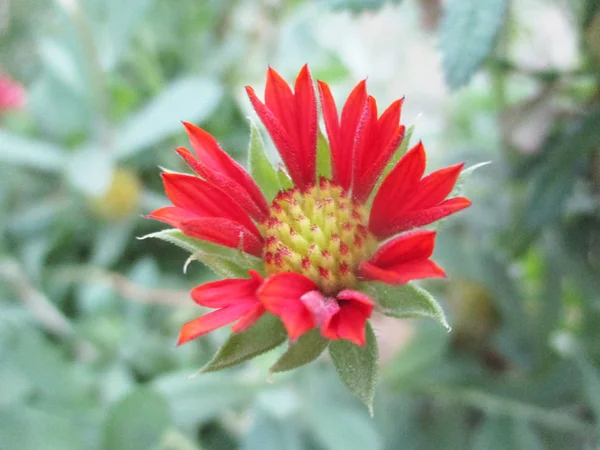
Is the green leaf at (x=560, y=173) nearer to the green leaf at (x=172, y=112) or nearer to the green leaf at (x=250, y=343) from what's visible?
the green leaf at (x=250, y=343)

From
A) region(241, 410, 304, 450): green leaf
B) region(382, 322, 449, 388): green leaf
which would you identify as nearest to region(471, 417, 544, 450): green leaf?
region(382, 322, 449, 388): green leaf

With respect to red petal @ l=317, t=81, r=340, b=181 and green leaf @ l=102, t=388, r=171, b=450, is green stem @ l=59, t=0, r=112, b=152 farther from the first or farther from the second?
red petal @ l=317, t=81, r=340, b=181

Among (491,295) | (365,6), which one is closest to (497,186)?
(491,295)

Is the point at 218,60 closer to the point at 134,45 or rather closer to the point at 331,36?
the point at 134,45

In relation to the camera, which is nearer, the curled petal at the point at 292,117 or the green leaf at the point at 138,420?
the curled petal at the point at 292,117

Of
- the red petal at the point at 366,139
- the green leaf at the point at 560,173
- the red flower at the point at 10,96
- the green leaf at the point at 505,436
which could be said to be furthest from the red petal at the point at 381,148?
the red flower at the point at 10,96

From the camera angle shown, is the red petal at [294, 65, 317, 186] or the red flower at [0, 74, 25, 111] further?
the red flower at [0, 74, 25, 111]

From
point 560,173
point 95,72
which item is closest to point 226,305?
point 560,173
